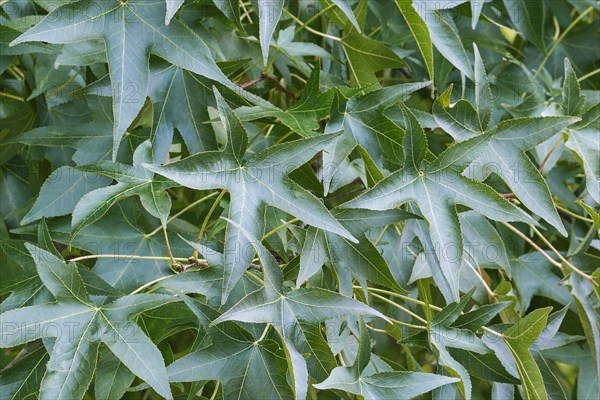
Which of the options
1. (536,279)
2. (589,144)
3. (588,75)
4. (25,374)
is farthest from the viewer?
(588,75)

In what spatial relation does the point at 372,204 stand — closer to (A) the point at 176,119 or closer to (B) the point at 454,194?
(B) the point at 454,194

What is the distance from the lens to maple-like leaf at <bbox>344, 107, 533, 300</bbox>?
84cm

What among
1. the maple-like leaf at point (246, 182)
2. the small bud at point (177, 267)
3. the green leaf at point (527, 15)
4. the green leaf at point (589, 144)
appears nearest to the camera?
the maple-like leaf at point (246, 182)

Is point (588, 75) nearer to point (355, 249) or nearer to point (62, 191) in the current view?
point (355, 249)

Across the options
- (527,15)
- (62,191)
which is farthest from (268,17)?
(527,15)

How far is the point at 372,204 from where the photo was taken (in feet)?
2.72

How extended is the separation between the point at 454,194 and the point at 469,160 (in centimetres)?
4

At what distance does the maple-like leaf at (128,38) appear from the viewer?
81 cm

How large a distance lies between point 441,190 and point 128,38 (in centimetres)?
39

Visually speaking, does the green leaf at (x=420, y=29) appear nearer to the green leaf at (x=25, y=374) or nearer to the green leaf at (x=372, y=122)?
the green leaf at (x=372, y=122)

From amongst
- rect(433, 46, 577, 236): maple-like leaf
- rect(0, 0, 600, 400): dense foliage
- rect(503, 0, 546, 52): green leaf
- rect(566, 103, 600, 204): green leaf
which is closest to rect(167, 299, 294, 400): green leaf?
rect(0, 0, 600, 400): dense foliage

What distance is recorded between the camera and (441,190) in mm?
869

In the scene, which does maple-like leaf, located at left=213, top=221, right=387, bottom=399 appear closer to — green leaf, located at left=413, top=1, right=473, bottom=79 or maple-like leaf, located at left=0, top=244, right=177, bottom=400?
maple-like leaf, located at left=0, top=244, right=177, bottom=400

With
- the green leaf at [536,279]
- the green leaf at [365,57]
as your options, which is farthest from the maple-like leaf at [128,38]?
the green leaf at [536,279]
